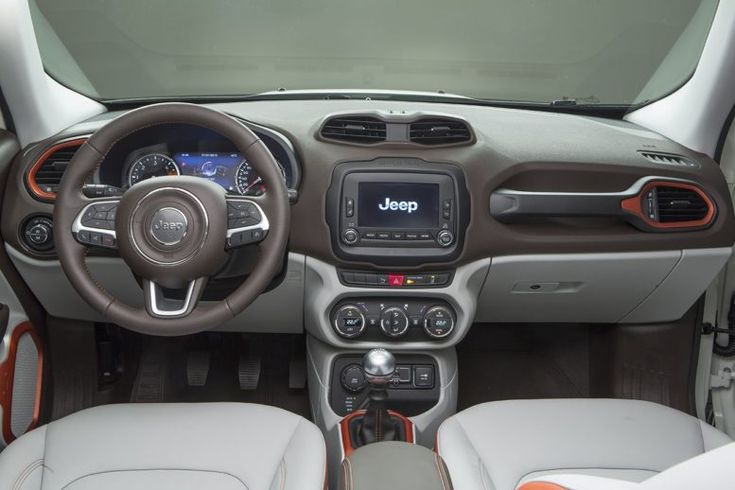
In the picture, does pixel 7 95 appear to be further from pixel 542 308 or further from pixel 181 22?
pixel 542 308

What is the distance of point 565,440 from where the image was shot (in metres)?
1.59

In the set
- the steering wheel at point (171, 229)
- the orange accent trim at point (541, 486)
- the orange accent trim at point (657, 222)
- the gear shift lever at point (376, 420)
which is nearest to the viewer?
the orange accent trim at point (541, 486)

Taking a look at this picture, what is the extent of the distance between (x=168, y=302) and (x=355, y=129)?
70 cm

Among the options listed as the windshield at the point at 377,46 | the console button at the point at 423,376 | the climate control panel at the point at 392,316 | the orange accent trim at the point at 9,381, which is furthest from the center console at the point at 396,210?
the orange accent trim at the point at 9,381

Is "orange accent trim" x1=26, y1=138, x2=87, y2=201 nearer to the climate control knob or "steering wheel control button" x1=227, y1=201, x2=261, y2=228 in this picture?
"steering wheel control button" x1=227, y1=201, x2=261, y2=228

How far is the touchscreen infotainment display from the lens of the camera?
196 centimetres

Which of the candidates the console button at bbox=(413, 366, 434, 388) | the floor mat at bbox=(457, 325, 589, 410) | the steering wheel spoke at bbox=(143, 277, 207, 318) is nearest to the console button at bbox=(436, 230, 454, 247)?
the console button at bbox=(413, 366, 434, 388)

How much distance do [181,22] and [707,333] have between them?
2160 mm

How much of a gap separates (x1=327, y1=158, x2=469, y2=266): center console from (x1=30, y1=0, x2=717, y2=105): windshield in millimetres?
694

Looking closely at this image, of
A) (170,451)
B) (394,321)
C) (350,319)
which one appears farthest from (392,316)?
(170,451)

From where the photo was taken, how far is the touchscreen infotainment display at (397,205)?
196cm

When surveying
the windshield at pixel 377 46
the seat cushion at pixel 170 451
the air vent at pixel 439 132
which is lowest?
the seat cushion at pixel 170 451

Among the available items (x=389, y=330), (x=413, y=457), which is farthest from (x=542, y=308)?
(x=413, y=457)

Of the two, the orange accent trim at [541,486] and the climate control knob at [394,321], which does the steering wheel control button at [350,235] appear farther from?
the orange accent trim at [541,486]
